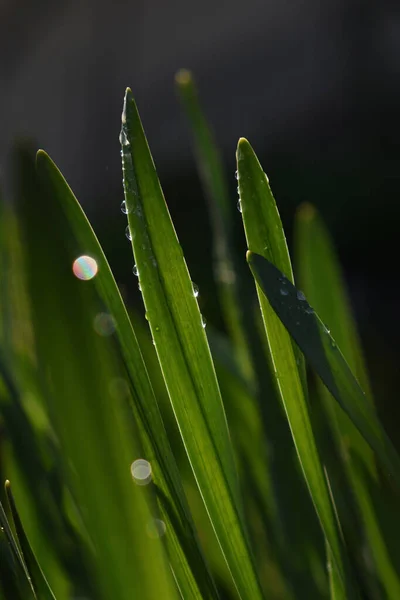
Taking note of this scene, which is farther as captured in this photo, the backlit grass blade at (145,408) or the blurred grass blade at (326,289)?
the blurred grass blade at (326,289)

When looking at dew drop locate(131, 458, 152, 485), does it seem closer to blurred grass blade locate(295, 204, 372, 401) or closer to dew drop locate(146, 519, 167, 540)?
dew drop locate(146, 519, 167, 540)

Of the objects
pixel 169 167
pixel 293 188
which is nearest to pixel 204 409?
pixel 293 188

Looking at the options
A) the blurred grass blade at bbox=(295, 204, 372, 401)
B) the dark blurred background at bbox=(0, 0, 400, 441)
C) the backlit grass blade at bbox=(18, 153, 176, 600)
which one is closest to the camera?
the backlit grass blade at bbox=(18, 153, 176, 600)

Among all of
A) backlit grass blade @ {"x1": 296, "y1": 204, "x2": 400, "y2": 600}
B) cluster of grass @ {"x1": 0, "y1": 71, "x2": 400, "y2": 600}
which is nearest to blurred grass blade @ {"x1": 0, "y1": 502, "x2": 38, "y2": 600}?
cluster of grass @ {"x1": 0, "y1": 71, "x2": 400, "y2": 600}

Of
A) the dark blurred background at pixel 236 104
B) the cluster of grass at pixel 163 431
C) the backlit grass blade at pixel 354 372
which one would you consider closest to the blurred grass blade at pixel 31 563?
the cluster of grass at pixel 163 431

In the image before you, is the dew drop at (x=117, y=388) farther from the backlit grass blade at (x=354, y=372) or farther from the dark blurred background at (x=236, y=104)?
the dark blurred background at (x=236, y=104)
